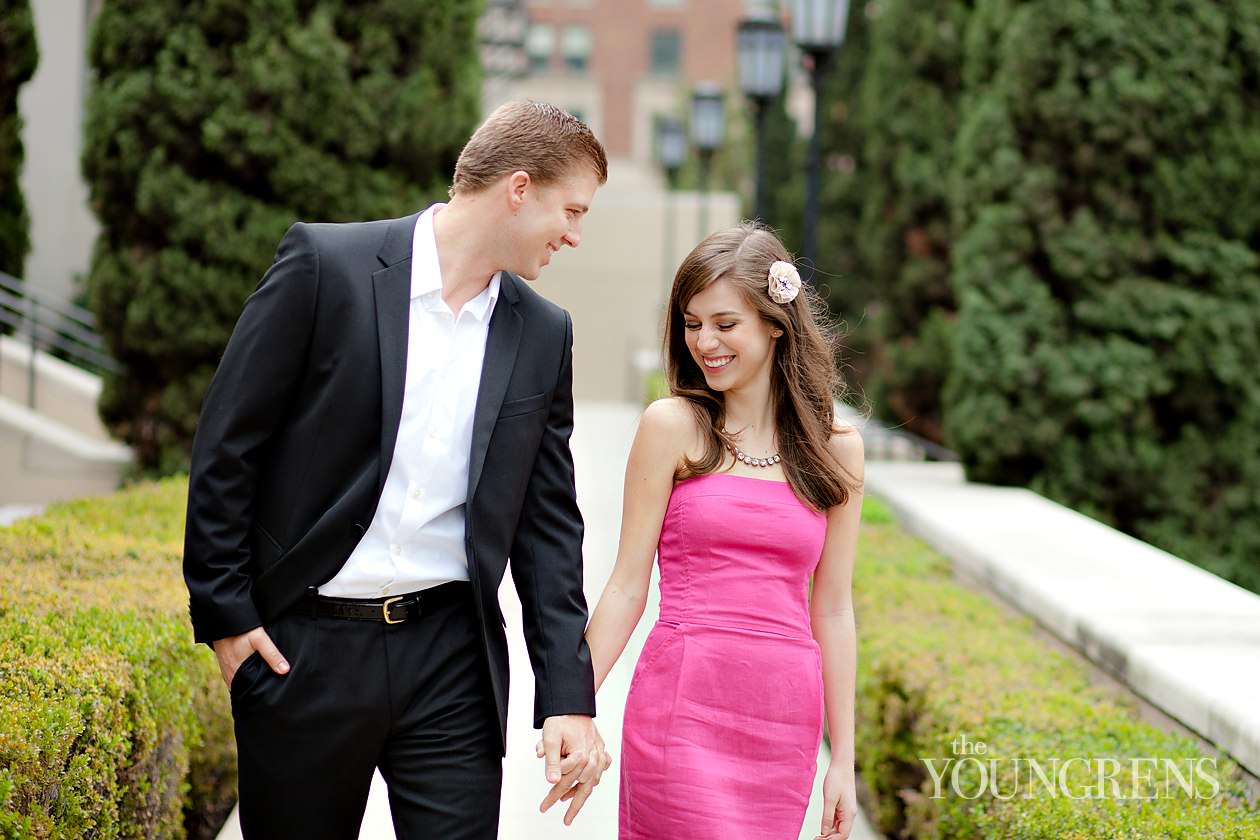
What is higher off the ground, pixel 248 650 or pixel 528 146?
pixel 528 146

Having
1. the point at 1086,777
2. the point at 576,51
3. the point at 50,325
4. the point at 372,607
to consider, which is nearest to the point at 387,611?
the point at 372,607

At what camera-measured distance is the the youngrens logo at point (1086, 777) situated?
3.67 metres

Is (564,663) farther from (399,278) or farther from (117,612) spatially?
(117,612)

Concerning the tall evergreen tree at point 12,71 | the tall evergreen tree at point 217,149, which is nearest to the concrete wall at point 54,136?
the tall evergreen tree at point 12,71

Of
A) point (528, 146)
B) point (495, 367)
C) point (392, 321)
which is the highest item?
point (528, 146)

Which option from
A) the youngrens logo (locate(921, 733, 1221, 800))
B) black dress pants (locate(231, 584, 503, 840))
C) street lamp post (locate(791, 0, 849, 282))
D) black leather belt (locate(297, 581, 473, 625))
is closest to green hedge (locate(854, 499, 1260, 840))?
the youngrens logo (locate(921, 733, 1221, 800))

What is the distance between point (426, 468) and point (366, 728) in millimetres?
527

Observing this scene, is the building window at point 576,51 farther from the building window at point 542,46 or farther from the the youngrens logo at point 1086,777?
the the youngrens logo at point 1086,777

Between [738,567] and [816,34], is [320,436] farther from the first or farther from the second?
[816,34]

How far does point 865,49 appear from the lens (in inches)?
790

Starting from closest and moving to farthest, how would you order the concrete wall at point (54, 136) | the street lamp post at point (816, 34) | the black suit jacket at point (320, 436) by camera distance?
the black suit jacket at point (320, 436), the street lamp post at point (816, 34), the concrete wall at point (54, 136)

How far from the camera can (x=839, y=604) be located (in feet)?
11.1

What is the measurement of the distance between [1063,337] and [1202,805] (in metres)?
6.27

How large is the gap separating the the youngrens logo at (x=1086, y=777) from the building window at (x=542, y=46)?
5161cm
